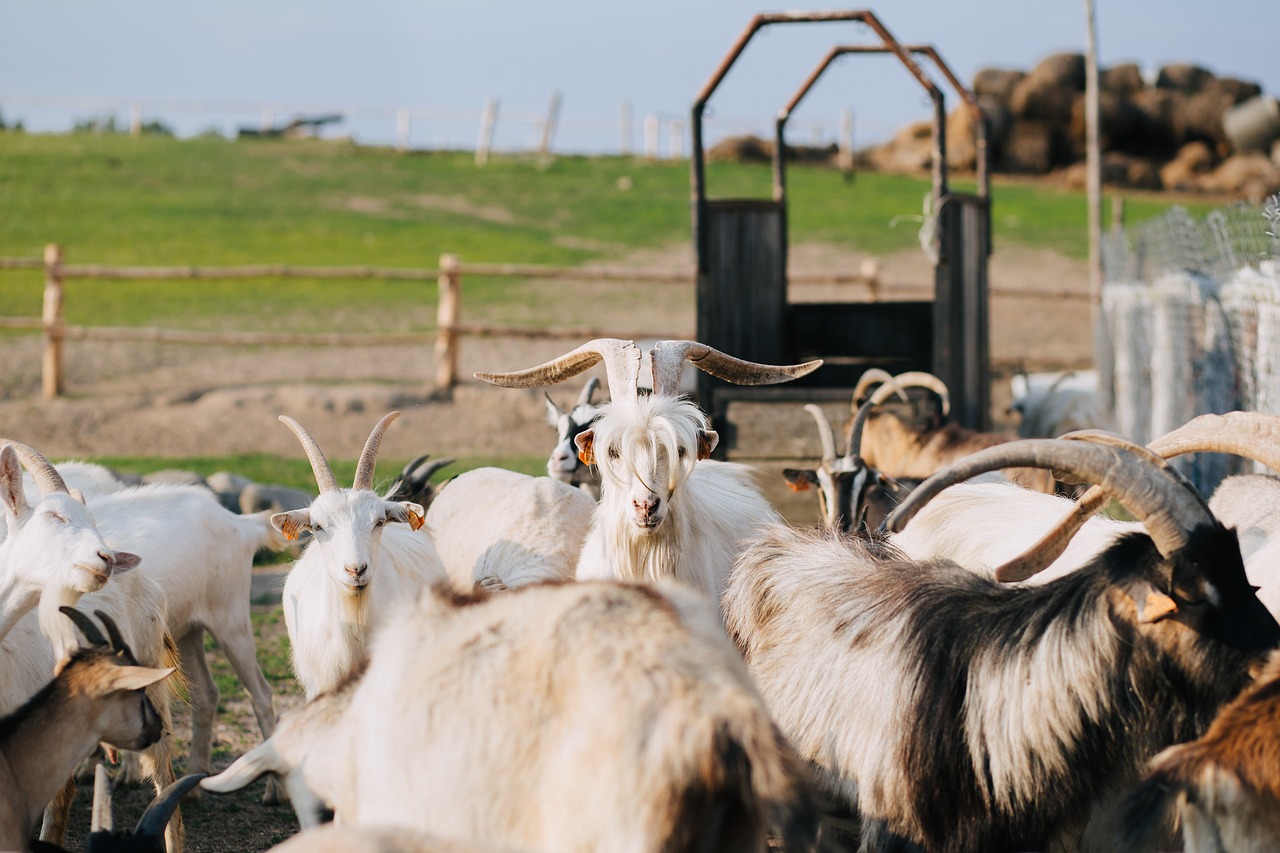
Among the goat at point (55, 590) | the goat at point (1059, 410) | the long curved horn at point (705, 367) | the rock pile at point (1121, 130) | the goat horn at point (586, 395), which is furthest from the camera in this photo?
the rock pile at point (1121, 130)

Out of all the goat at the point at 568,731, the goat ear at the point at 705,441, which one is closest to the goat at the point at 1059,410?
the goat ear at the point at 705,441

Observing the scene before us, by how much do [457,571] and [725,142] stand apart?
3562 centimetres

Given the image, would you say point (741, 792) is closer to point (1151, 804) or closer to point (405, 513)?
point (1151, 804)

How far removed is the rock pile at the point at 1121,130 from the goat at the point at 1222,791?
115 feet

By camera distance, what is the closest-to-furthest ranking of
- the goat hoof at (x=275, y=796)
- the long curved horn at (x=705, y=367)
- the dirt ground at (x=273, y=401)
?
1. the long curved horn at (x=705, y=367)
2. the goat hoof at (x=275, y=796)
3. the dirt ground at (x=273, y=401)

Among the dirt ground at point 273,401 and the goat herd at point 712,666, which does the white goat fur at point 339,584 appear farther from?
the dirt ground at point 273,401

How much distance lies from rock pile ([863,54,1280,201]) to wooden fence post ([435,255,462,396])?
878 inches

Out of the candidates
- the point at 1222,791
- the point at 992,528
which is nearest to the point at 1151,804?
the point at 1222,791

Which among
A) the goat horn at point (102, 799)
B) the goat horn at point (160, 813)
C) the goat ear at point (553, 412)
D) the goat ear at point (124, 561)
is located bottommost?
the goat horn at point (102, 799)

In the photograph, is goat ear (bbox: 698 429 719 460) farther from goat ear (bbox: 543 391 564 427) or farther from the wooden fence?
the wooden fence

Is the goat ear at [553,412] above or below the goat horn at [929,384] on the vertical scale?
below

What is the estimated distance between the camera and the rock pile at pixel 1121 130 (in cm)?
3688

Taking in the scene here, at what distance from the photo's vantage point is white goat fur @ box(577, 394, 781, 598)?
4.62 m

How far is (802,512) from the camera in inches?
332
